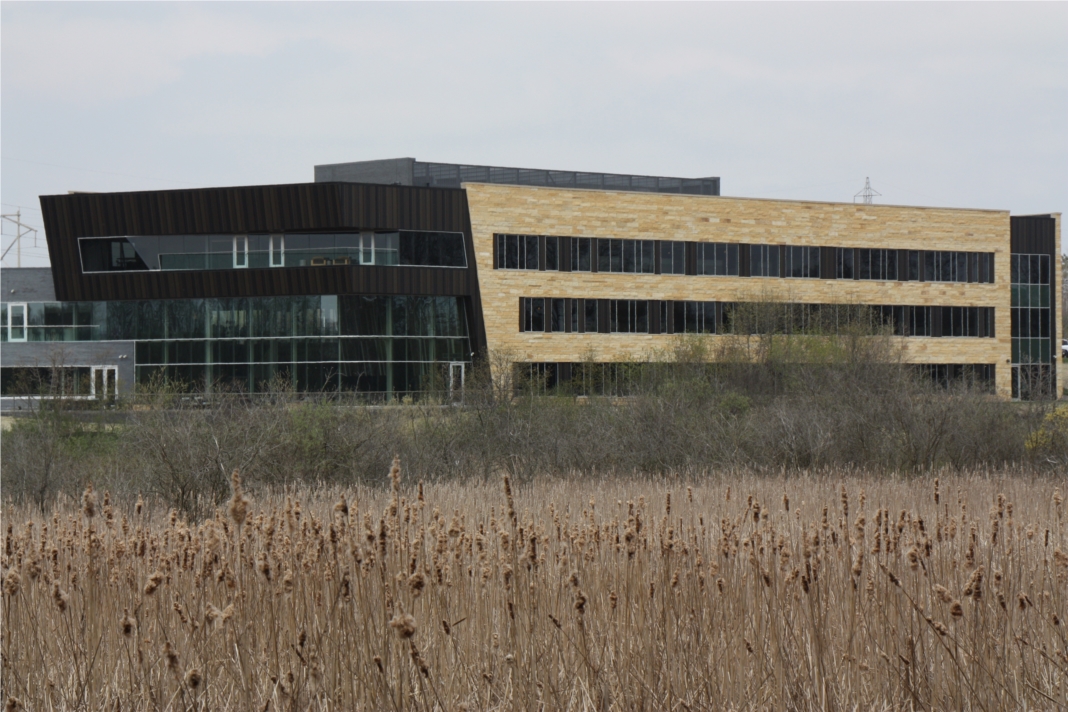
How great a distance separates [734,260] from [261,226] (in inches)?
903

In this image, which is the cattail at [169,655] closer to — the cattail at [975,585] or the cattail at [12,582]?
the cattail at [12,582]

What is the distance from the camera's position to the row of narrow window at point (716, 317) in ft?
162

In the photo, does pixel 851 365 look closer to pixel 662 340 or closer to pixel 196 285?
pixel 662 340

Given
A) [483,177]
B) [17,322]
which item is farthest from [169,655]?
[483,177]

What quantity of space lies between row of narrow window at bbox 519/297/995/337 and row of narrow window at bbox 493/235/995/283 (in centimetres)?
164

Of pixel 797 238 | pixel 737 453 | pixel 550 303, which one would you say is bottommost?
pixel 737 453

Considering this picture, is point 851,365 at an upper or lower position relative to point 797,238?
lower

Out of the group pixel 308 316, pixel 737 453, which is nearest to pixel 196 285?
pixel 308 316

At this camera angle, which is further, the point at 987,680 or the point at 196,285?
the point at 196,285

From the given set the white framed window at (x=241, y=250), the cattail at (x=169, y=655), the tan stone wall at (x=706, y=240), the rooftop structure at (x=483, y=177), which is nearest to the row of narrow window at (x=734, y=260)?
the tan stone wall at (x=706, y=240)

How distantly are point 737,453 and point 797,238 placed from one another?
36.4 meters

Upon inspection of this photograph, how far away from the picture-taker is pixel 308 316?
44.9 metres

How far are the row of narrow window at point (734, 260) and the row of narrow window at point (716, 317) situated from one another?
64.4 inches

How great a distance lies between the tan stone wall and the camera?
1908 inches
